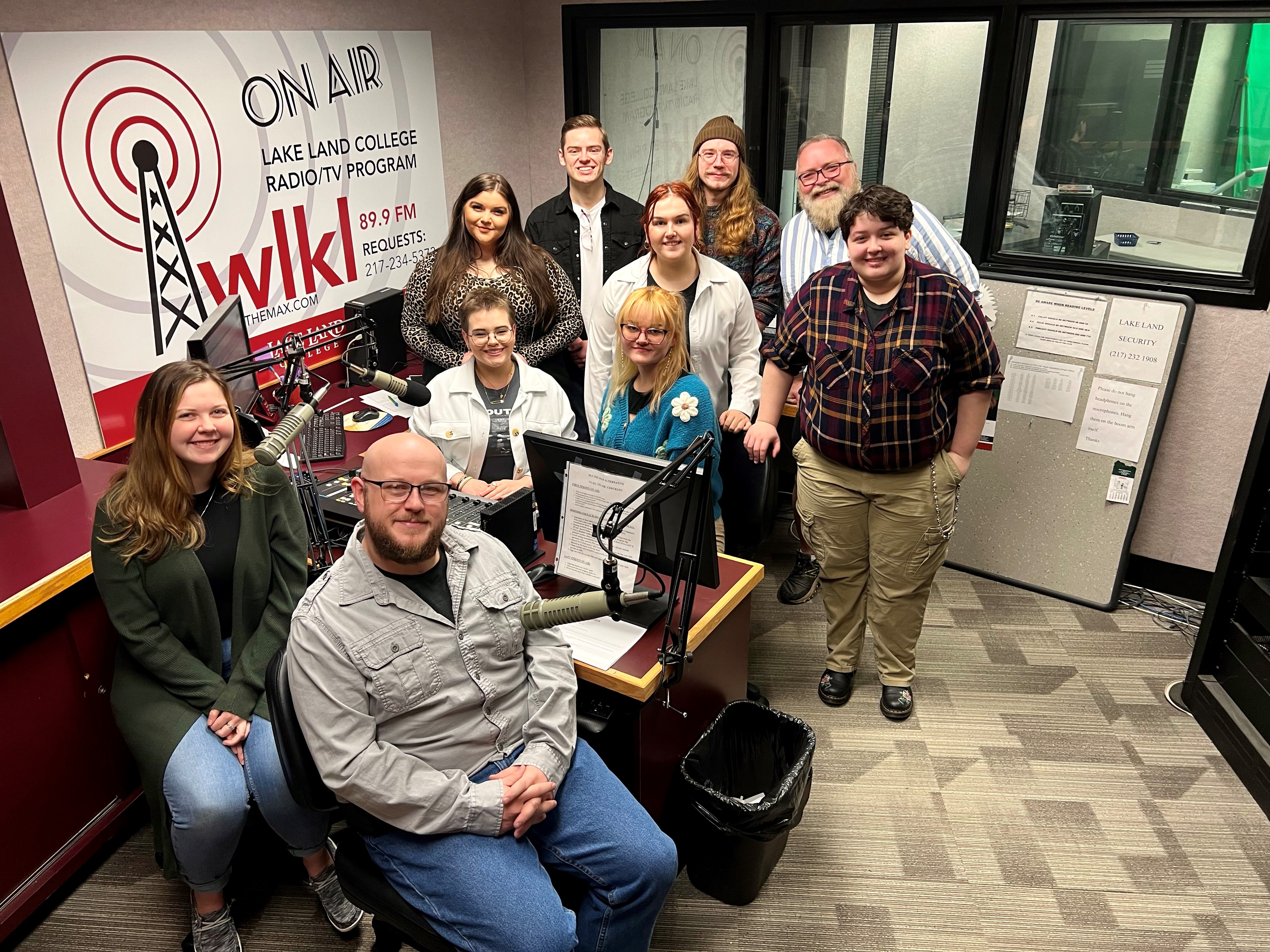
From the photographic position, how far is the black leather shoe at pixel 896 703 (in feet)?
10.4

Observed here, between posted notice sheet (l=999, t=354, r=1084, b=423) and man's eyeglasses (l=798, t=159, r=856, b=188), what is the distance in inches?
41.2

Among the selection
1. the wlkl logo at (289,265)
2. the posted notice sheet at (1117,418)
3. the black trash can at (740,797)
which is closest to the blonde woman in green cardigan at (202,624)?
the black trash can at (740,797)

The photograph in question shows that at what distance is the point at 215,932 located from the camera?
7.58ft

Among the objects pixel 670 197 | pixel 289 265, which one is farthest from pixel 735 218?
pixel 289 265

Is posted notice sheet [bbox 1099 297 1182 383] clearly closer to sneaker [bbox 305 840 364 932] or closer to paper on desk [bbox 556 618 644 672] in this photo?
paper on desk [bbox 556 618 644 672]

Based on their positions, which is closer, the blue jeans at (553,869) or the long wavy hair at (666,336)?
the blue jeans at (553,869)

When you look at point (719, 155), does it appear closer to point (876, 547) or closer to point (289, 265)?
point (876, 547)

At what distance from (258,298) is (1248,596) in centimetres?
351

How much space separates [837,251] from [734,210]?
→ 1.45 feet

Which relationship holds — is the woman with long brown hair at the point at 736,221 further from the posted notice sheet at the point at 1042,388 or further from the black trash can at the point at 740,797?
the black trash can at the point at 740,797

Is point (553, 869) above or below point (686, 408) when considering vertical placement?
below

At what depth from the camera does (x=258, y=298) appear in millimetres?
3617

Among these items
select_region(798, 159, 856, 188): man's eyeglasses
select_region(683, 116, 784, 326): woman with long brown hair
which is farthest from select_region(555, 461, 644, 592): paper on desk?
select_region(798, 159, 856, 188): man's eyeglasses

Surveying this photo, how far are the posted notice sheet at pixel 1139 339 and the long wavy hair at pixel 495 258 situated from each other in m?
2.05
